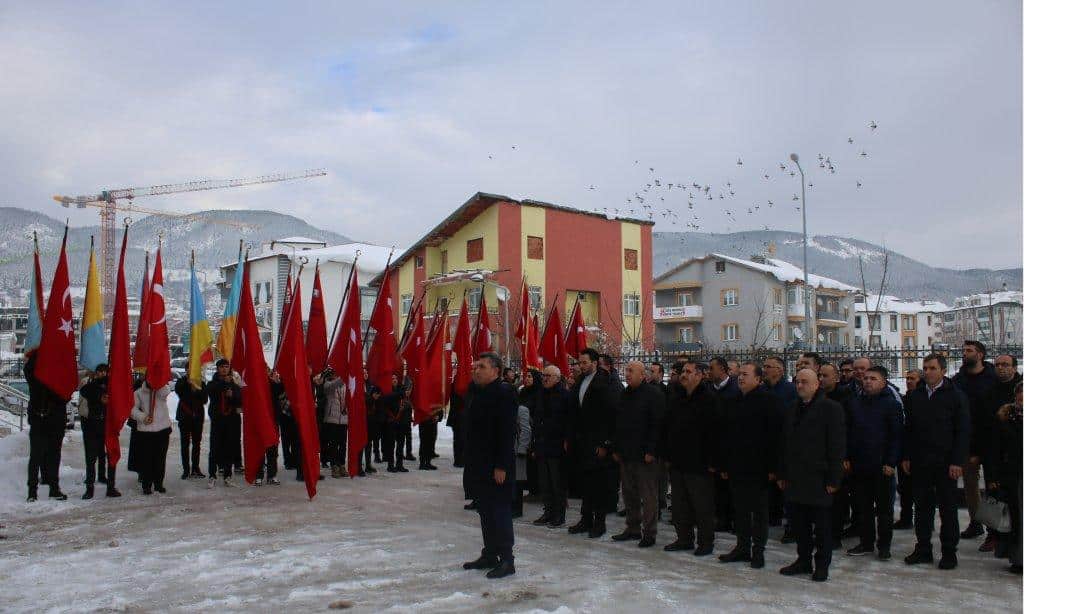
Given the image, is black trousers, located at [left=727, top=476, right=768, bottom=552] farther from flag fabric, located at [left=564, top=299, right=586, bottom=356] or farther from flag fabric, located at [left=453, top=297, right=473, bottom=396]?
flag fabric, located at [left=564, top=299, right=586, bottom=356]

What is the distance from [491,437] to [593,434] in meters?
2.16

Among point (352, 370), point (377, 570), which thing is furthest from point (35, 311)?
point (377, 570)

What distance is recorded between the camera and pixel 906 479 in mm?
8500

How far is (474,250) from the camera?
147 feet

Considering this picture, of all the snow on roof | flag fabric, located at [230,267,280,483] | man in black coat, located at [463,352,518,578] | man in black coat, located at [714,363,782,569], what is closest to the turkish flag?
flag fabric, located at [230,267,280,483]

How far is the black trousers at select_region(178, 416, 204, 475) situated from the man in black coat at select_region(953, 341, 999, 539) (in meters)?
10.2

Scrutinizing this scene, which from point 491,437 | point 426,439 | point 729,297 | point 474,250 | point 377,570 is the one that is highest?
point 474,250

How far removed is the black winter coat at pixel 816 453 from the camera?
7.00m

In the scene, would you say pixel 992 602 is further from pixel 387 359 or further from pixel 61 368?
pixel 61 368

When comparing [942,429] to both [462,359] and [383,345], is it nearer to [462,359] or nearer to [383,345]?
[383,345]

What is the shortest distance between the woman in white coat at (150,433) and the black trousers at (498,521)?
256 inches

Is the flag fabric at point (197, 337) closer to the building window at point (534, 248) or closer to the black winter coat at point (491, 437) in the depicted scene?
the black winter coat at point (491, 437)

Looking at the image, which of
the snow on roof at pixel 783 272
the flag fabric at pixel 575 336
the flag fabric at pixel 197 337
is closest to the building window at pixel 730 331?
the snow on roof at pixel 783 272

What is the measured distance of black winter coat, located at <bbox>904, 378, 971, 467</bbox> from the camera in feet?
24.3
